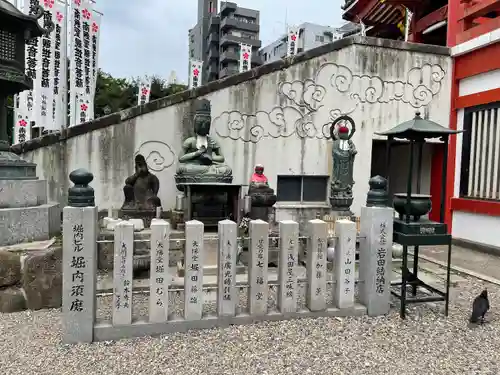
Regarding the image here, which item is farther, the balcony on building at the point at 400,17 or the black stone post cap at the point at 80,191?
the balcony on building at the point at 400,17

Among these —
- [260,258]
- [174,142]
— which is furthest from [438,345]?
[174,142]

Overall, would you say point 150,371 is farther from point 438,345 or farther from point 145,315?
point 438,345

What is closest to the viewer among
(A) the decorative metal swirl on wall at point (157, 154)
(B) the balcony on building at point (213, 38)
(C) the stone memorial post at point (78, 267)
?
(C) the stone memorial post at point (78, 267)

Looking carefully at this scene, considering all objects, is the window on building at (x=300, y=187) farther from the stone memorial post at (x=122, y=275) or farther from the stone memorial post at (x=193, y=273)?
the stone memorial post at (x=122, y=275)

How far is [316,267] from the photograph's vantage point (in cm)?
380

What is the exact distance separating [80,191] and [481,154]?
7689 mm

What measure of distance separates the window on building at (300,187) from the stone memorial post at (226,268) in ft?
16.7

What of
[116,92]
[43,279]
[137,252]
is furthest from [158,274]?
[116,92]

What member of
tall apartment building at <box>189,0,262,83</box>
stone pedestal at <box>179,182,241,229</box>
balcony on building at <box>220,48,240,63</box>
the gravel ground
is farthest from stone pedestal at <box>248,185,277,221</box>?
balcony on building at <box>220,48,240,63</box>

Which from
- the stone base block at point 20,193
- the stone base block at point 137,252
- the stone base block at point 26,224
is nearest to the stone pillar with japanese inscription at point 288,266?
the stone base block at point 137,252

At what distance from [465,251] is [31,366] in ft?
25.0

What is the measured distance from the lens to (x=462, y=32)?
27.5ft

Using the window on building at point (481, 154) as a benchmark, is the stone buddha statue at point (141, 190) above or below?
below

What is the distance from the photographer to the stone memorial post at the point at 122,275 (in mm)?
3299
